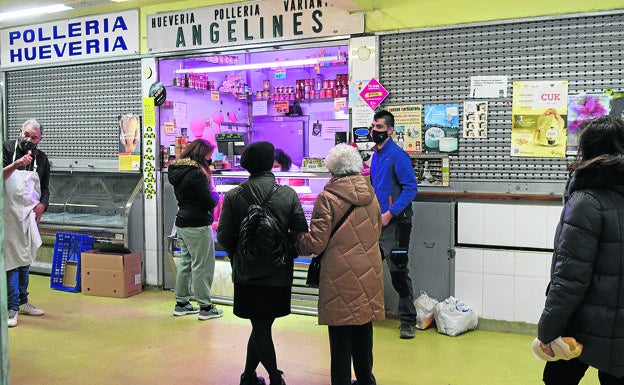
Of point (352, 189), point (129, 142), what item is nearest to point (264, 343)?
point (352, 189)

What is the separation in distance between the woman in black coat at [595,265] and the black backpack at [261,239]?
1.60m

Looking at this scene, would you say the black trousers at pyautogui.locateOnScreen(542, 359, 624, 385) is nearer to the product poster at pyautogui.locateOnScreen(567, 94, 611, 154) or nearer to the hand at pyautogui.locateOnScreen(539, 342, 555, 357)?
the hand at pyautogui.locateOnScreen(539, 342, 555, 357)

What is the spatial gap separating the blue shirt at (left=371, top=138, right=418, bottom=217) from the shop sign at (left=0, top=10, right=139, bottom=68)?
3480 mm

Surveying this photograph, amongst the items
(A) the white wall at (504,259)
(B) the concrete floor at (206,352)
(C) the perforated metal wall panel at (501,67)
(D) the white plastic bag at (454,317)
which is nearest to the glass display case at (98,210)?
(B) the concrete floor at (206,352)

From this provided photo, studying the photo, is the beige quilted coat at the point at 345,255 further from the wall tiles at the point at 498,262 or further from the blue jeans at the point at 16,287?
the blue jeans at the point at 16,287

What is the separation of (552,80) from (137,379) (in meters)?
4.03

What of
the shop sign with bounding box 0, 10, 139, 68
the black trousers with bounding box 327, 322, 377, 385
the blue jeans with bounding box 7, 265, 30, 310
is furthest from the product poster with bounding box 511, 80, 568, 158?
the blue jeans with bounding box 7, 265, 30, 310

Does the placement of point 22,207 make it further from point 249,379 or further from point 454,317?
point 454,317

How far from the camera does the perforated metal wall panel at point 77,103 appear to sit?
23.4 feet

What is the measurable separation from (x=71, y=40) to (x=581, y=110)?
5.86 metres

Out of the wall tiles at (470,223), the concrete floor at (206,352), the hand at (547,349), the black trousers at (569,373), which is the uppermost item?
the wall tiles at (470,223)

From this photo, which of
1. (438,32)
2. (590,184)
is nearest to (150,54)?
(438,32)

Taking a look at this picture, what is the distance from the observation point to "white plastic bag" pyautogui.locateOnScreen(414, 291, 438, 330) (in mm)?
5258

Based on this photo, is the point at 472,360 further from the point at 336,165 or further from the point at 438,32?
the point at 438,32
